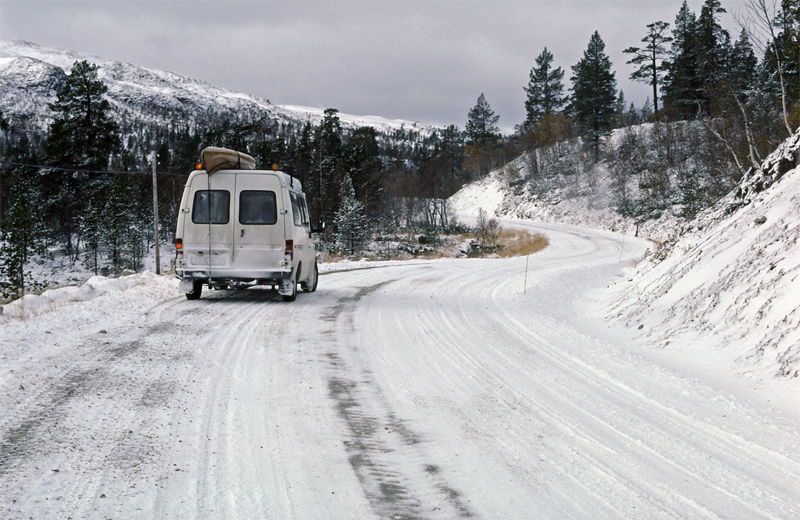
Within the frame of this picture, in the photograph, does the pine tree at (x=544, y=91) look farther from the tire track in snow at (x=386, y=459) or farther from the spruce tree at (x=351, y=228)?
the tire track in snow at (x=386, y=459)

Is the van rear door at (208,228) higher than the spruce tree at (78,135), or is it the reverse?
the spruce tree at (78,135)

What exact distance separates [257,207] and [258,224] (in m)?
0.35

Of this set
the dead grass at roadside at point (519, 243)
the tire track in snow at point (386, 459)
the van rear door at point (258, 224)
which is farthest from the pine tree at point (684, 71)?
the tire track in snow at point (386, 459)

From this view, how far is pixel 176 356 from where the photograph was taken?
229 inches

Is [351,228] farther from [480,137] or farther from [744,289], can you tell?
[480,137]

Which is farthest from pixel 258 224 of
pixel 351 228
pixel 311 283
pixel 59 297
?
pixel 351 228

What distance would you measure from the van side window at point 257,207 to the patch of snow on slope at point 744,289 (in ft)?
22.0

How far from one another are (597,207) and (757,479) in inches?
2073

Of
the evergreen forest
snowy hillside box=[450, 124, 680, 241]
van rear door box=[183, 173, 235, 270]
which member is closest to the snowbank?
van rear door box=[183, 173, 235, 270]

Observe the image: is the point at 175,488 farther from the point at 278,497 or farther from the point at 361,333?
the point at 361,333

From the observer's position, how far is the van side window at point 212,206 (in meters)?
10.1

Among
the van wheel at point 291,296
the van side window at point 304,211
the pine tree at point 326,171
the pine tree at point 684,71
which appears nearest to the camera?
the van wheel at point 291,296

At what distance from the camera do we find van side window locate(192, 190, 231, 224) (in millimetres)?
10070

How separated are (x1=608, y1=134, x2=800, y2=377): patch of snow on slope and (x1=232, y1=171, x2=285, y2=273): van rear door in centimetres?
649
